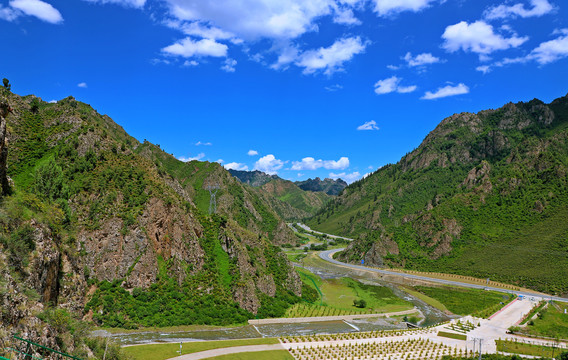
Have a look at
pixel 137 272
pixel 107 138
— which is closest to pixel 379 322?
pixel 137 272

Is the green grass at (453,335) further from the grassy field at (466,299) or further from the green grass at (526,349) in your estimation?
the grassy field at (466,299)

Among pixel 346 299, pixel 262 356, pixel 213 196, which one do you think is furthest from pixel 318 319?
pixel 213 196

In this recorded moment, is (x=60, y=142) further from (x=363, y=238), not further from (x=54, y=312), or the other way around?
(x=363, y=238)

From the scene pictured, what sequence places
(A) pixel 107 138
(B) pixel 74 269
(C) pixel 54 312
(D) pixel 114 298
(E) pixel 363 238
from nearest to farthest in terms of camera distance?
(C) pixel 54 312 → (B) pixel 74 269 → (D) pixel 114 298 → (A) pixel 107 138 → (E) pixel 363 238

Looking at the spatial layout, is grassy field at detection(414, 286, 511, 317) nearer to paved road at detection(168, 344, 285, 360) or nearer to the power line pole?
paved road at detection(168, 344, 285, 360)

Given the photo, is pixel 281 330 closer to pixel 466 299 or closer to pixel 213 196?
pixel 466 299

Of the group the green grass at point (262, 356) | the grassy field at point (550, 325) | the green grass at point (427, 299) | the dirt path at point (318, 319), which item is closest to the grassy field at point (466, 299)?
the green grass at point (427, 299)

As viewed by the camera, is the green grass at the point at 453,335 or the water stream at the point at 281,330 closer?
the water stream at the point at 281,330

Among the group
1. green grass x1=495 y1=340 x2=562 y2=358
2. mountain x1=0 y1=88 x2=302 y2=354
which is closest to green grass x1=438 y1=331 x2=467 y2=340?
green grass x1=495 y1=340 x2=562 y2=358
